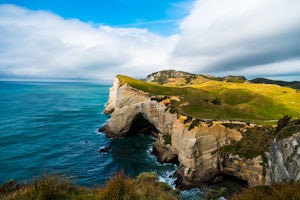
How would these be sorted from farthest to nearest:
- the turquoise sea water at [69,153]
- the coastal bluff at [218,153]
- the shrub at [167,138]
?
the shrub at [167,138], the turquoise sea water at [69,153], the coastal bluff at [218,153]

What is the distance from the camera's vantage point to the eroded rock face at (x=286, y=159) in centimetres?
1697

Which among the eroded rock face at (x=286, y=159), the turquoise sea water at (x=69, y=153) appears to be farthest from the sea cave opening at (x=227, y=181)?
the eroded rock face at (x=286, y=159)

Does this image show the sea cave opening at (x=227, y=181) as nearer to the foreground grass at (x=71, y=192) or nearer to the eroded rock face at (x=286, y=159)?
the eroded rock face at (x=286, y=159)

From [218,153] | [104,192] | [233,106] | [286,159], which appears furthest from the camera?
[233,106]

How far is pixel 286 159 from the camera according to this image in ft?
61.2

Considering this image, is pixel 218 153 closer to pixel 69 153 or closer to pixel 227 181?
pixel 227 181

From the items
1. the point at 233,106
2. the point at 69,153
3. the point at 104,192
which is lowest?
the point at 69,153

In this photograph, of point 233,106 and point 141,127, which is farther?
point 141,127

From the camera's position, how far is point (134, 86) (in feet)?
196

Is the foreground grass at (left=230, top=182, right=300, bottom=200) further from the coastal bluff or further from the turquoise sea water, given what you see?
the turquoise sea water

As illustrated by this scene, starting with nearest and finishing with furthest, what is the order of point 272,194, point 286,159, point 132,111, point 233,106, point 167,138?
point 272,194, point 286,159, point 167,138, point 233,106, point 132,111

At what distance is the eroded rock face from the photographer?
1697 centimetres

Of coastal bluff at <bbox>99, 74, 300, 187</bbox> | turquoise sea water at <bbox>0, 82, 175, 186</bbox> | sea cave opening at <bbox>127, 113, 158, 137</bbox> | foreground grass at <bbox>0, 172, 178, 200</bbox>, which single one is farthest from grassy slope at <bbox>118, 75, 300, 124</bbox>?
foreground grass at <bbox>0, 172, 178, 200</bbox>

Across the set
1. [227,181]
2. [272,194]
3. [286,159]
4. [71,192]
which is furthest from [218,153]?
[71,192]
